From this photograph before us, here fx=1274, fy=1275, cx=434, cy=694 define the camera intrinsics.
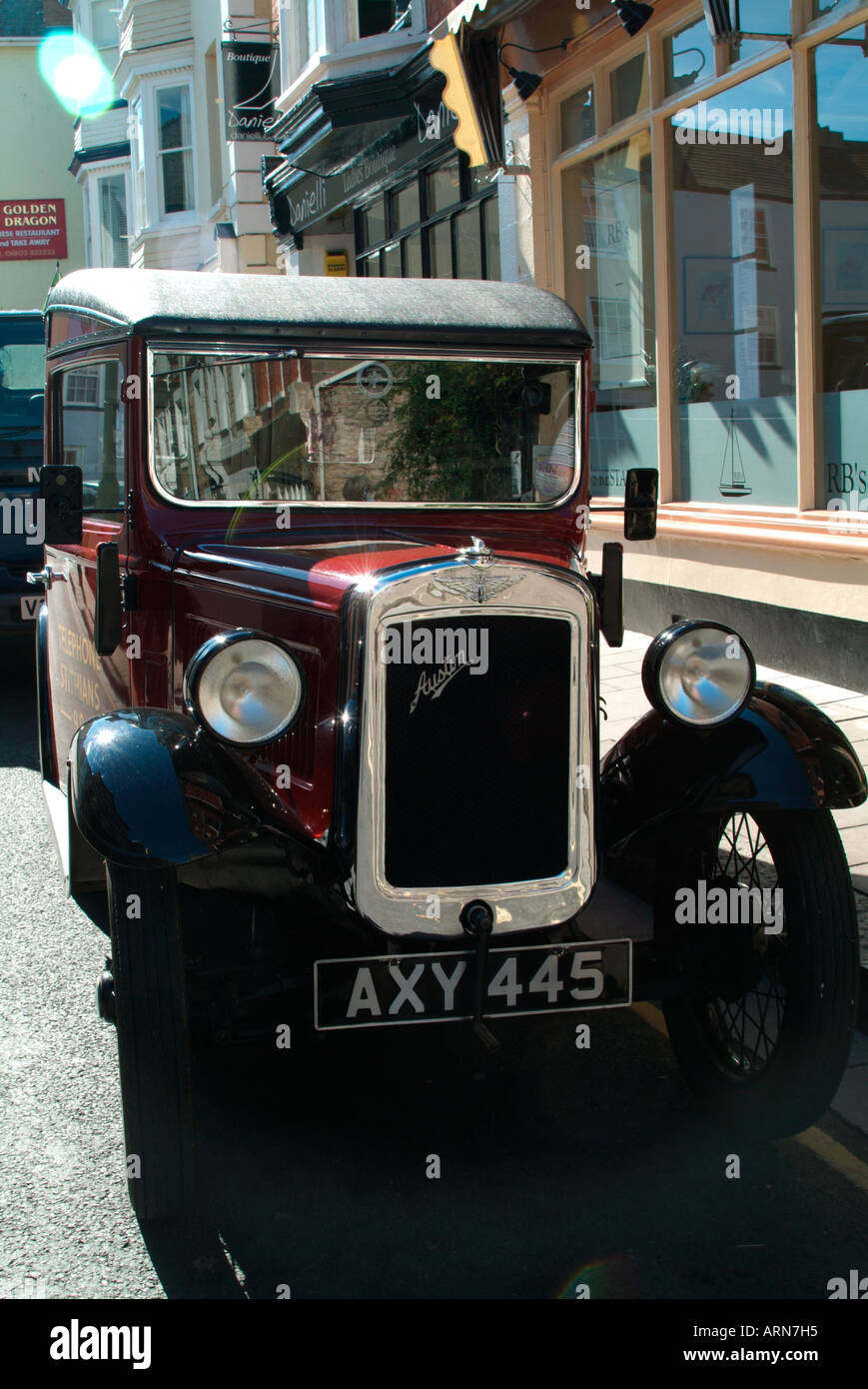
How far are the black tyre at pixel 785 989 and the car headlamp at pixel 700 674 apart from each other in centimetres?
30

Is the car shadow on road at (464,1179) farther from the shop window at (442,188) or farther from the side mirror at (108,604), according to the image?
the shop window at (442,188)

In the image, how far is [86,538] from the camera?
4477mm

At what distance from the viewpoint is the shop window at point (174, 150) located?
22.0 metres

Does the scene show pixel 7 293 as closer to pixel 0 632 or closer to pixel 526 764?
pixel 0 632

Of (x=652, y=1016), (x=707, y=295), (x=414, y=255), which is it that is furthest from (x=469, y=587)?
(x=414, y=255)

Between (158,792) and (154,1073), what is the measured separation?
0.60m

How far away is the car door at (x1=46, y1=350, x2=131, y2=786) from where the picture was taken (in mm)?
4070

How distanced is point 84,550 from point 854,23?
5174 mm

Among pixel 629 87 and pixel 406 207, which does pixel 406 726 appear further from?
pixel 406 207

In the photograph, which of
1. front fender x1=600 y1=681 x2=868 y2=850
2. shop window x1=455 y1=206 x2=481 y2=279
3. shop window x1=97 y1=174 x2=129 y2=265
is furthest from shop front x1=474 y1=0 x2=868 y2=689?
shop window x1=97 y1=174 x2=129 y2=265

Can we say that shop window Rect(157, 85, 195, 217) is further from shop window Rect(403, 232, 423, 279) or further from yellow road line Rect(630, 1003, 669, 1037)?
yellow road line Rect(630, 1003, 669, 1037)

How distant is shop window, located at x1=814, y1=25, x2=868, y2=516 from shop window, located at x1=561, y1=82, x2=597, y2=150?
2869 mm
